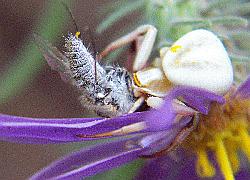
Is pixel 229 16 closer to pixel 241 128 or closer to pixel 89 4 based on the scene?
pixel 241 128

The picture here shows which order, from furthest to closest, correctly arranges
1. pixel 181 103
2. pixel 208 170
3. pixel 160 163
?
pixel 160 163 < pixel 208 170 < pixel 181 103

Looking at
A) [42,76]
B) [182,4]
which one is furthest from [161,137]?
[42,76]

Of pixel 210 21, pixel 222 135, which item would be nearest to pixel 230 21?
pixel 210 21

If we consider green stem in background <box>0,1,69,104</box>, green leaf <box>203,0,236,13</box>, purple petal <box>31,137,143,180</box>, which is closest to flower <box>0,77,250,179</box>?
purple petal <box>31,137,143,180</box>

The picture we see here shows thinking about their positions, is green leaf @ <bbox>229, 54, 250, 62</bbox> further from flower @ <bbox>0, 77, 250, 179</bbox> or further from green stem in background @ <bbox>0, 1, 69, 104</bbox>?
green stem in background @ <bbox>0, 1, 69, 104</bbox>

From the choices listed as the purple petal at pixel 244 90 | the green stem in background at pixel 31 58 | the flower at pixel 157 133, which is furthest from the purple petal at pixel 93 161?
the green stem in background at pixel 31 58

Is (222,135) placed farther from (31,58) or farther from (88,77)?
(31,58)

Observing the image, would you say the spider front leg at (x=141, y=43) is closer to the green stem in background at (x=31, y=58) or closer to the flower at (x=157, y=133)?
the flower at (x=157, y=133)
